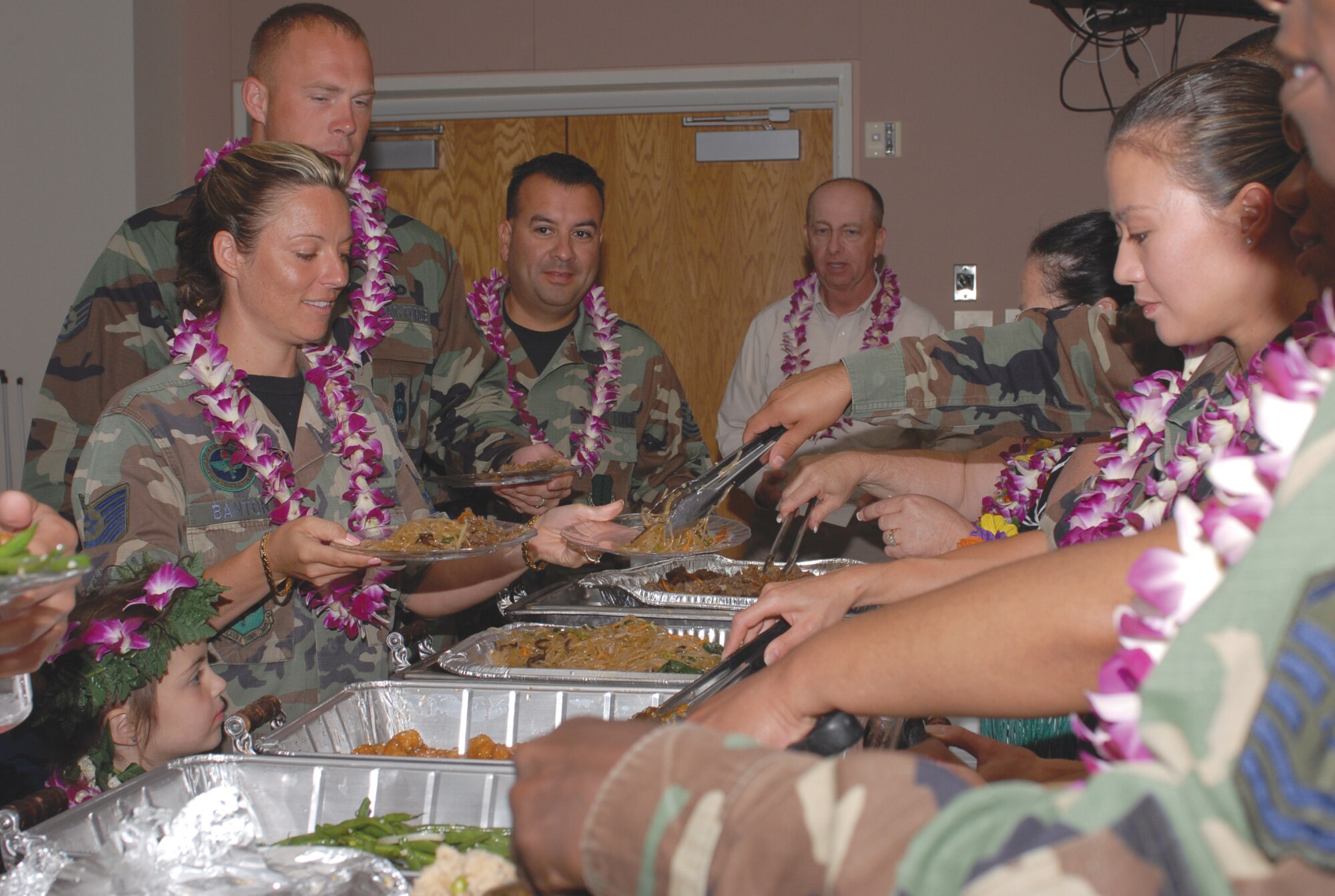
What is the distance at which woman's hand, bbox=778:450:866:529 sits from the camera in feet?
8.64

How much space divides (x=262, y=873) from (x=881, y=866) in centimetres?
73

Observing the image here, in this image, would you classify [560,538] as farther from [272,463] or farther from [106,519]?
[106,519]

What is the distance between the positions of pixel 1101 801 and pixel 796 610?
825mm

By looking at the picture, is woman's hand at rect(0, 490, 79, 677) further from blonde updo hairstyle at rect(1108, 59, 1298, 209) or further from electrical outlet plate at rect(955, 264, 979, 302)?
electrical outlet plate at rect(955, 264, 979, 302)

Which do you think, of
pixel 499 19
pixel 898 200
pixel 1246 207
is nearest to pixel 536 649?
pixel 1246 207

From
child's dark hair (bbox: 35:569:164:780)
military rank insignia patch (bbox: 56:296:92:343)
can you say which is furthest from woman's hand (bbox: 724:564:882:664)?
military rank insignia patch (bbox: 56:296:92:343)

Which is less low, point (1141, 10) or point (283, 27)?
point (1141, 10)

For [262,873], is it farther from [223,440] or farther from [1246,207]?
[1246,207]

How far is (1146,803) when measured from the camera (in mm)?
495

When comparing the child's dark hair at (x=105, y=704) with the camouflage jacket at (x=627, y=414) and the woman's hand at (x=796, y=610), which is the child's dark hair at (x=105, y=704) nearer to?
the woman's hand at (x=796, y=610)

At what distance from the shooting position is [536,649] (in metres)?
2.16

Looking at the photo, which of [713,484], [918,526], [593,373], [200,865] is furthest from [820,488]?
[200,865]

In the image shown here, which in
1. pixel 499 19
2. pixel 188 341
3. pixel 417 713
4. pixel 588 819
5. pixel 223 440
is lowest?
pixel 417 713

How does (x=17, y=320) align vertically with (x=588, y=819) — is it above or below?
above
